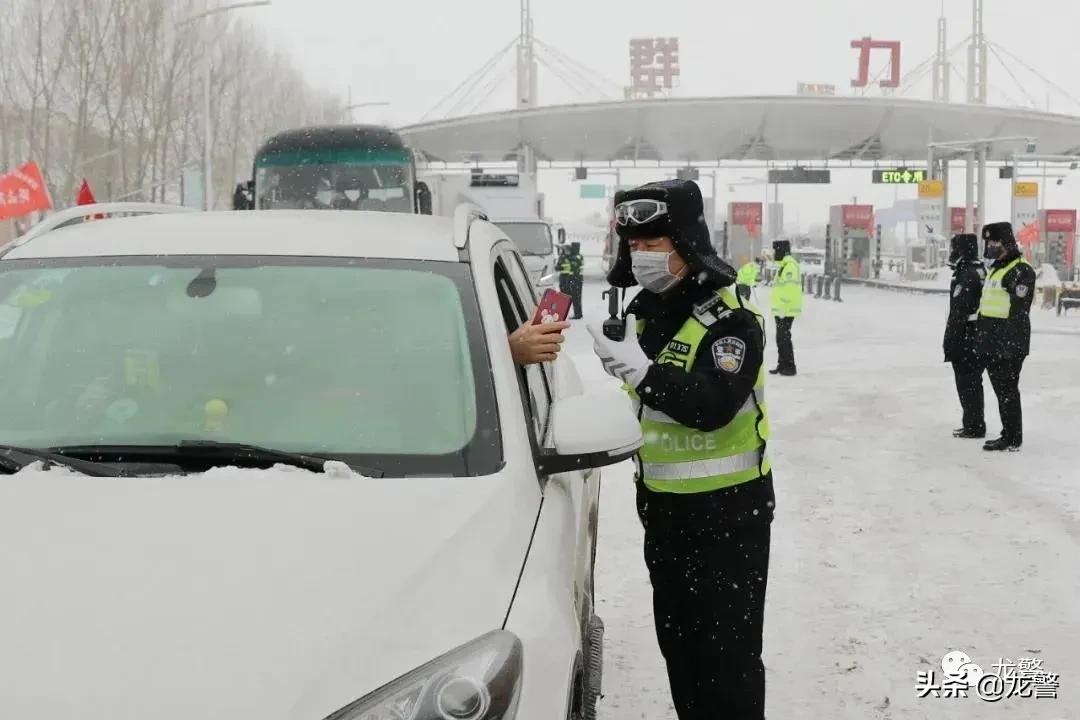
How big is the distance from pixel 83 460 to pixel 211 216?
3.66ft

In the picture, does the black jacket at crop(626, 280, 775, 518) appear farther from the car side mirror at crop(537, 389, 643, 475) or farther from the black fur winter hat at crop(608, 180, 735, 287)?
the car side mirror at crop(537, 389, 643, 475)

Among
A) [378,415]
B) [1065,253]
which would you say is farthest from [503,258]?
[1065,253]

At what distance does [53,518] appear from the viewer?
2.32 metres

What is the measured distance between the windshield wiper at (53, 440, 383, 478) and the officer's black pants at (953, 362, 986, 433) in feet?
27.3

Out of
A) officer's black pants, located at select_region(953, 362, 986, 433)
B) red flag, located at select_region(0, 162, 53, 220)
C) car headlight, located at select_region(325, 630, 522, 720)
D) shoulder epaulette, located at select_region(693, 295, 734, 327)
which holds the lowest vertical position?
officer's black pants, located at select_region(953, 362, 986, 433)

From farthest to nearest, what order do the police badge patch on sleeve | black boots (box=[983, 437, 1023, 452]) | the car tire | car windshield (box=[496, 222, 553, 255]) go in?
car windshield (box=[496, 222, 553, 255])
black boots (box=[983, 437, 1023, 452])
the police badge patch on sleeve
the car tire

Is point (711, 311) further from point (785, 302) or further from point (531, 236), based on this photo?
point (531, 236)

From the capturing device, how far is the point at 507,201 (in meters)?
27.9

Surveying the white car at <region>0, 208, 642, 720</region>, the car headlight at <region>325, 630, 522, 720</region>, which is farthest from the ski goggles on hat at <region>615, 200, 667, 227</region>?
the car headlight at <region>325, 630, 522, 720</region>

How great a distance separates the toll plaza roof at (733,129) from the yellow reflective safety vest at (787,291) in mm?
40259

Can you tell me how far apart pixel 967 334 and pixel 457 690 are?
878 centimetres

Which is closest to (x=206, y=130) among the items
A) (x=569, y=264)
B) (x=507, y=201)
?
(x=507, y=201)

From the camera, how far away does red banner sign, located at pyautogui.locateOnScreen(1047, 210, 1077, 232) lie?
51.1 meters

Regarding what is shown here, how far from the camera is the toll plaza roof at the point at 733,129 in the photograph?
55781 millimetres
